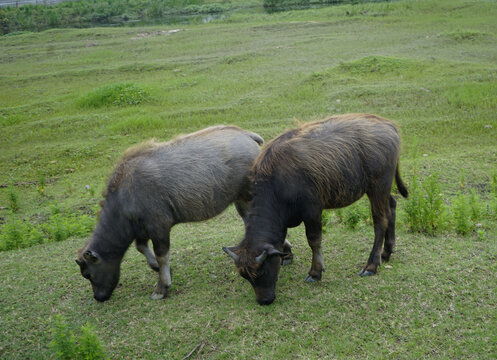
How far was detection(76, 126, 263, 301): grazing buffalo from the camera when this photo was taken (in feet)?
19.2

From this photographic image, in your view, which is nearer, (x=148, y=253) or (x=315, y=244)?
(x=315, y=244)

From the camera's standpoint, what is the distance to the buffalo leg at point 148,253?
6293 millimetres

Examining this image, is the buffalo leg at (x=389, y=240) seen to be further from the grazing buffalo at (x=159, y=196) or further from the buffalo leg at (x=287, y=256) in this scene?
the grazing buffalo at (x=159, y=196)

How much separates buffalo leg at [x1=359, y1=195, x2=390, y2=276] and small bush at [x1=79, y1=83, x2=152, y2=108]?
1210 centimetres

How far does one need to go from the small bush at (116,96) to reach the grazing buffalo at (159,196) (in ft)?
35.0

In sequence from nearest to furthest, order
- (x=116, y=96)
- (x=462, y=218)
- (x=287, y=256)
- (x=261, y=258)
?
1. (x=261, y=258)
2. (x=287, y=256)
3. (x=462, y=218)
4. (x=116, y=96)

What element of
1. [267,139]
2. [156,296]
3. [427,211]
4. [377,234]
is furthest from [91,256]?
[267,139]

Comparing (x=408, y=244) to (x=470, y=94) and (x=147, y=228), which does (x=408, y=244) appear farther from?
(x=470, y=94)

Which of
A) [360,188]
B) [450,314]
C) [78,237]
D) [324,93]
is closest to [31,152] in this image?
[78,237]

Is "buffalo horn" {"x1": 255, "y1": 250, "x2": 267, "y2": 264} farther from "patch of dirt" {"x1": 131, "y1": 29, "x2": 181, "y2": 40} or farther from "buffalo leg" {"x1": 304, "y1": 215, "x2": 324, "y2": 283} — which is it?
"patch of dirt" {"x1": 131, "y1": 29, "x2": 181, "y2": 40}

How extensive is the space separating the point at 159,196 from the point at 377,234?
9.25ft

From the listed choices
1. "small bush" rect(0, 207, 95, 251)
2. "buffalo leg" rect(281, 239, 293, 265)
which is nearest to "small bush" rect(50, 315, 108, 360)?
"buffalo leg" rect(281, 239, 293, 265)

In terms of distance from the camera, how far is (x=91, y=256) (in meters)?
5.79

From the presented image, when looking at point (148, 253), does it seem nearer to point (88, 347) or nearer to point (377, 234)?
point (88, 347)
